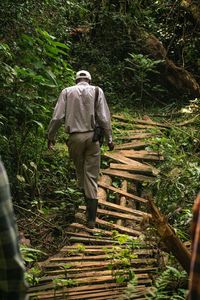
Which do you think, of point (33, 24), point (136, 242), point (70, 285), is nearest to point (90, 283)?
point (70, 285)

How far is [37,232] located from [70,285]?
226 cm

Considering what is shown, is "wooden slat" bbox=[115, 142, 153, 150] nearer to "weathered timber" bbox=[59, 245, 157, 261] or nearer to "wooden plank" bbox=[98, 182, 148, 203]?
"wooden plank" bbox=[98, 182, 148, 203]

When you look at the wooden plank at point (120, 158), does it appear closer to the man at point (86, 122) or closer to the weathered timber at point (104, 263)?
the man at point (86, 122)

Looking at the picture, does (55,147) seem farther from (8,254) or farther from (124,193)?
(8,254)

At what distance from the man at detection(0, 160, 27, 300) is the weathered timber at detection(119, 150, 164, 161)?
8368 mm

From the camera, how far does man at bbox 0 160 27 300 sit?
1.65 meters

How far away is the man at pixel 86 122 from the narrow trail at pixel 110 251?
1.48 feet

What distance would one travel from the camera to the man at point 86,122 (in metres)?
7.08

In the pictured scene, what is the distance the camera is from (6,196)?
5.43 feet

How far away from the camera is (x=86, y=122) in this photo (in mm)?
7090

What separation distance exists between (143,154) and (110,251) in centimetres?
482

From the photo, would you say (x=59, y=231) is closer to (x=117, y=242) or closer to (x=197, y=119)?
(x=117, y=242)

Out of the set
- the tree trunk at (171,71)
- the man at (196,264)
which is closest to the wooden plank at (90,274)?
the man at (196,264)

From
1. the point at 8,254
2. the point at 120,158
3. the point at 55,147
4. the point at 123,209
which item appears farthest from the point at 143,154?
the point at 8,254
